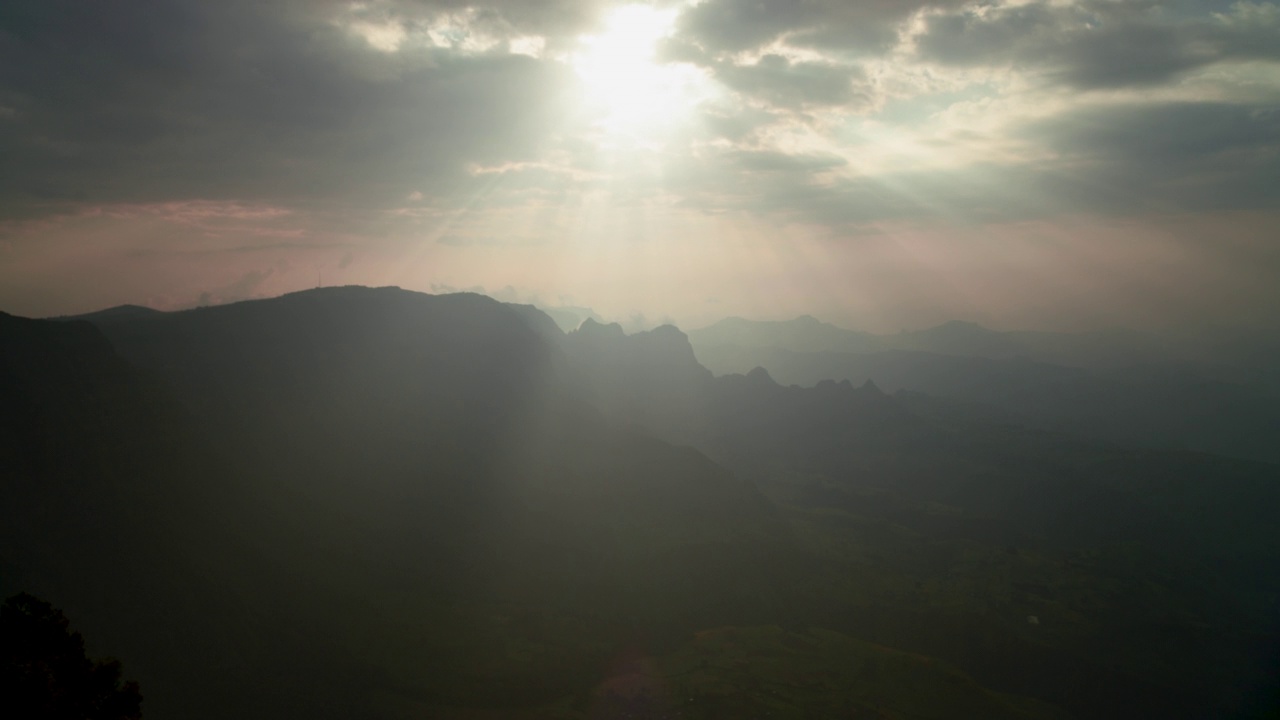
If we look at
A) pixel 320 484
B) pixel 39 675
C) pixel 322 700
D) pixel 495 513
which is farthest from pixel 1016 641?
pixel 39 675

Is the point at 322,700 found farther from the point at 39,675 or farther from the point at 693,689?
the point at 39,675

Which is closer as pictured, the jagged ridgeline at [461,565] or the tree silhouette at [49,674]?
the tree silhouette at [49,674]

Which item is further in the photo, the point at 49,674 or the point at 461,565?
the point at 461,565

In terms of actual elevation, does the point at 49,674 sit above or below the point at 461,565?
above
